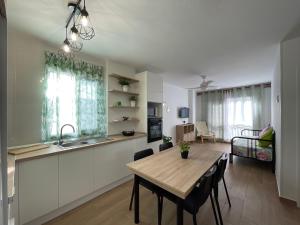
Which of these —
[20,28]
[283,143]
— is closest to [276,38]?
[283,143]

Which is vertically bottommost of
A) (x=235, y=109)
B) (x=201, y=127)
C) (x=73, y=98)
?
(x=201, y=127)

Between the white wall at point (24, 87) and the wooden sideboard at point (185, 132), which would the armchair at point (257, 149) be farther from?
the white wall at point (24, 87)

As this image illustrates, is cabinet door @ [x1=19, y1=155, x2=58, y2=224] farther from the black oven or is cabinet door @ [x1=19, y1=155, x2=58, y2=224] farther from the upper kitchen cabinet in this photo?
the upper kitchen cabinet

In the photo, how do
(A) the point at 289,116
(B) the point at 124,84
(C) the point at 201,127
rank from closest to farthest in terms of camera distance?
(A) the point at 289,116 < (B) the point at 124,84 < (C) the point at 201,127

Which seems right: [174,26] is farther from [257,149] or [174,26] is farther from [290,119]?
[257,149]

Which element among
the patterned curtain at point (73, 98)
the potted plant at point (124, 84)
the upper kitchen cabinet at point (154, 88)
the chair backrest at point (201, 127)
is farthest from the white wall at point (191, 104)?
the patterned curtain at point (73, 98)

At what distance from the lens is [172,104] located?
5.71m

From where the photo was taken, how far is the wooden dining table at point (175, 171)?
4.24ft

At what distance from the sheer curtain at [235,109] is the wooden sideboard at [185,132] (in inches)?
43.7

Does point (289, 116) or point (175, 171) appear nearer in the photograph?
point (175, 171)

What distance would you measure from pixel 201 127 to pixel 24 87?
6463mm

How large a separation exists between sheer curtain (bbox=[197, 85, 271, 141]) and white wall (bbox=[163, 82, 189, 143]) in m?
1.44

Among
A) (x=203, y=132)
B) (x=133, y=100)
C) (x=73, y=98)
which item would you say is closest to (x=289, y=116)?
(x=133, y=100)

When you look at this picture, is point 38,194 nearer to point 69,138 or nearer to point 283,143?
point 69,138
